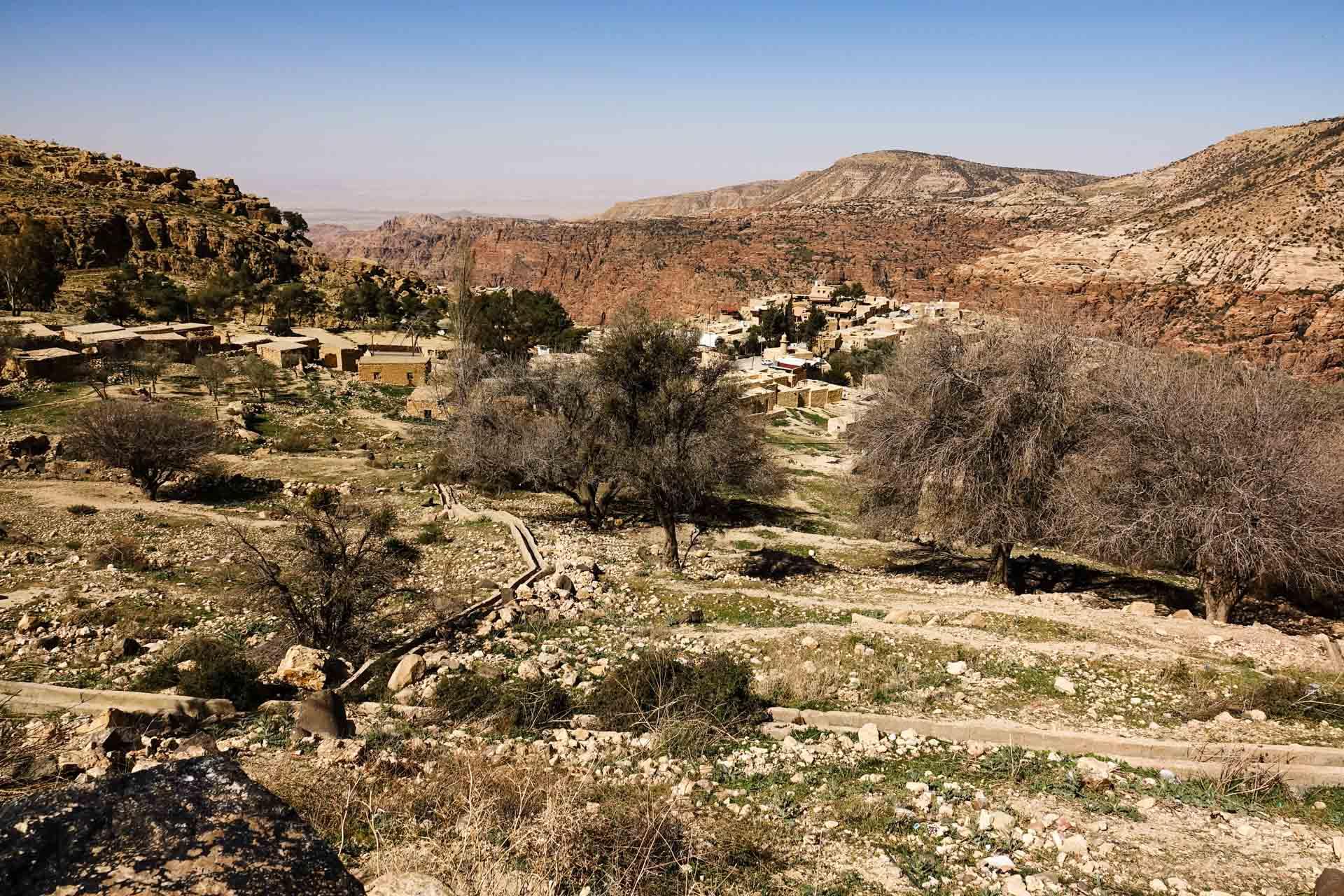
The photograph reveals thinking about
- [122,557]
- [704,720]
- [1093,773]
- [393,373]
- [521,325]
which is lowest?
[122,557]

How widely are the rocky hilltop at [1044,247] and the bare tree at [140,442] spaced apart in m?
15.1

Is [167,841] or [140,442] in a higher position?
[167,841]

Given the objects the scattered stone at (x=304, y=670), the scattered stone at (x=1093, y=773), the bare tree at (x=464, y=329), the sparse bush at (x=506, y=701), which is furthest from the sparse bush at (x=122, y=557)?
the scattered stone at (x=1093, y=773)

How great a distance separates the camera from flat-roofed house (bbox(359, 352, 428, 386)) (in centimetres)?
4050

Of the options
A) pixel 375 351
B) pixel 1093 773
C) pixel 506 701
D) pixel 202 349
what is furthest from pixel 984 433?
pixel 202 349

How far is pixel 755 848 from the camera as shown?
6.29 metres

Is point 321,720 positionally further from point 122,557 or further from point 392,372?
point 392,372

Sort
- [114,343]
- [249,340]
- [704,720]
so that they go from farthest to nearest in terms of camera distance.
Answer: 1. [249,340]
2. [114,343]
3. [704,720]

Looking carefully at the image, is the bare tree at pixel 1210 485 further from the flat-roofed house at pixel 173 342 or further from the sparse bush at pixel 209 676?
the flat-roofed house at pixel 173 342

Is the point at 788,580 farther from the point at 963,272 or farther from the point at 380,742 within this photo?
the point at 963,272

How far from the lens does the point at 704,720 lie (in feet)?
28.2

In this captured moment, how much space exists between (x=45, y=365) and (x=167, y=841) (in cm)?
3778

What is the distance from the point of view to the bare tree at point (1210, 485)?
11.8 meters

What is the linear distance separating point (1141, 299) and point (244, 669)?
228 feet
